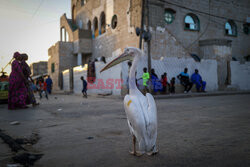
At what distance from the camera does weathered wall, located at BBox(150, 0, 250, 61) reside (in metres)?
14.7

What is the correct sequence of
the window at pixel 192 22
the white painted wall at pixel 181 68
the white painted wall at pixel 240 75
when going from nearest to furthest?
1. the white painted wall at pixel 181 68
2. the white painted wall at pixel 240 75
3. the window at pixel 192 22

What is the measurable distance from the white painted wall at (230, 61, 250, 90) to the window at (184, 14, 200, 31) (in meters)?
4.32

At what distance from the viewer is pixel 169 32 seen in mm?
14461

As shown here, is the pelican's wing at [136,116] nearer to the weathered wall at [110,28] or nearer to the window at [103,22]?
the weathered wall at [110,28]

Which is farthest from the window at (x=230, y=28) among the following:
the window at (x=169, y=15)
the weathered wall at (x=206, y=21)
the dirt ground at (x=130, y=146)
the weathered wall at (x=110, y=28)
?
the dirt ground at (x=130, y=146)

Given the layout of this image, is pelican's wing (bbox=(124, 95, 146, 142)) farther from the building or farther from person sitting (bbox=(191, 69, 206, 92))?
the building

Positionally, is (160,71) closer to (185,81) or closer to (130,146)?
(185,81)

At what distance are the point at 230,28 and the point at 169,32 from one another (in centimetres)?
917

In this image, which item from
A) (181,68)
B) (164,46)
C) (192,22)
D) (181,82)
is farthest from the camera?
(192,22)

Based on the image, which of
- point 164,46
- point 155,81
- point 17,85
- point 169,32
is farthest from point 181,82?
point 17,85

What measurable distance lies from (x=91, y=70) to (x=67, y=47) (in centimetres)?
950

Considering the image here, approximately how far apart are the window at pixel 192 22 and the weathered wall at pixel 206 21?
289 millimetres

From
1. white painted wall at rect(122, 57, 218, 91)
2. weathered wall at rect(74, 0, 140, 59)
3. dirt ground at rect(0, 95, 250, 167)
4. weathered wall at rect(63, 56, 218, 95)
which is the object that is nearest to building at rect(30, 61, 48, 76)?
weathered wall at rect(74, 0, 140, 59)

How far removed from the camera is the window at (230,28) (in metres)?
19.6
